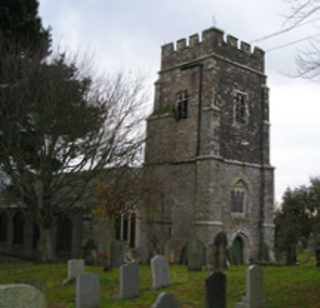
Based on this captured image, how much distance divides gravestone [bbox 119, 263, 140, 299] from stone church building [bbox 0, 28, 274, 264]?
39.7 ft

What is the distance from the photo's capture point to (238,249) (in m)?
25.8

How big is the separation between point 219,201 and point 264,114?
6789 millimetres

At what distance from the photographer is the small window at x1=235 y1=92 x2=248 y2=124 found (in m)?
26.7

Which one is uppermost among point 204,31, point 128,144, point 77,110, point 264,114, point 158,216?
point 204,31

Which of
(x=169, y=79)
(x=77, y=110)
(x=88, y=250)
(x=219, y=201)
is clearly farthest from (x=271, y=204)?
(x=77, y=110)

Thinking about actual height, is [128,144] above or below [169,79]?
below

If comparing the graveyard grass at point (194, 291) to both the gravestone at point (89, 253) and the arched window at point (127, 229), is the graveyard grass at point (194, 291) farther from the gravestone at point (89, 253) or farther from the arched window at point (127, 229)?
the arched window at point (127, 229)

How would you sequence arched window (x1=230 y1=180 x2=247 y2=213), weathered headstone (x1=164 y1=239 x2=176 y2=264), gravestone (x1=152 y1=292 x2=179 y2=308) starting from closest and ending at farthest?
gravestone (x1=152 y1=292 x2=179 y2=308)
weathered headstone (x1=164 y1=239 x2=176 y2=264)
arched window (x1=230 y1=180 x2=247 y2=213)

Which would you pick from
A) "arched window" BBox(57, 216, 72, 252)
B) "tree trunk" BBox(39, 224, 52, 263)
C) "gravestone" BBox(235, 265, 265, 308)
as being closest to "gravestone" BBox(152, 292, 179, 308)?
"gravestone" BBox(235, 265, 265, 308)

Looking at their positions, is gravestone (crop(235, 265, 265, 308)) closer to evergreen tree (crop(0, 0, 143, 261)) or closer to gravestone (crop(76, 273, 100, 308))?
gravestone (crop(76, 273, 100, 308))

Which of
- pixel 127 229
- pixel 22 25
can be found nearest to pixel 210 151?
pixel 127 229

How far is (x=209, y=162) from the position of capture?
79.5 ft

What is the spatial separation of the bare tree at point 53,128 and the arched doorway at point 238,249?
32.2 feet

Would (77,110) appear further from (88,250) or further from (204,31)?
(204,31)
